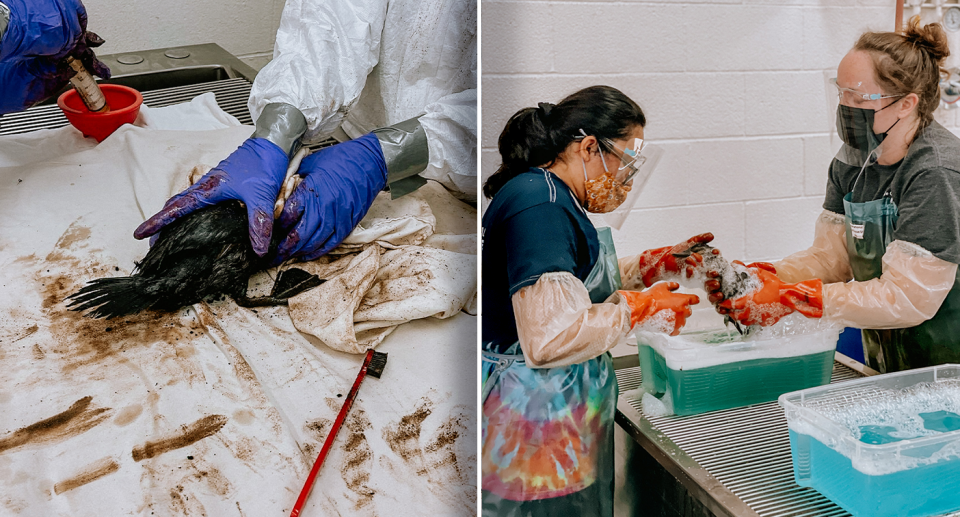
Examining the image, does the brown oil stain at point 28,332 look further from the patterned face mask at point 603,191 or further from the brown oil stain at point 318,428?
the patterned face mask at point 603,191

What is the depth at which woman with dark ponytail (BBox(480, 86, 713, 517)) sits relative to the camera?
1083 mm

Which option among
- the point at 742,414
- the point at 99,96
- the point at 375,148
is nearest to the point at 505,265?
the point at 375,148

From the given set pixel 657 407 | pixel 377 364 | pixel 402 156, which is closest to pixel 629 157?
pixel 402 156

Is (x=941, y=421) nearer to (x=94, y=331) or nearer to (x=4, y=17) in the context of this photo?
(x=94, y=331)

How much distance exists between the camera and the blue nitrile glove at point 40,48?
92 centimetres

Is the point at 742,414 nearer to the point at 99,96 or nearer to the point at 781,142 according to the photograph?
the point at 781,142

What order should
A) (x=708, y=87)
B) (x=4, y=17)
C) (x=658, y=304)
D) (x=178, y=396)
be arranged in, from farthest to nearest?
1. (x=708, y=87)
2. (x=658, y=304)
3. (x=4, y=17)
4. (x=178, y=396)

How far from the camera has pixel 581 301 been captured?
106 centimetres

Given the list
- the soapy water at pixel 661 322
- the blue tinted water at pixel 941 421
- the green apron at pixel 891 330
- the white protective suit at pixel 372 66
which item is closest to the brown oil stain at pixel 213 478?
the white protective suit at pixel 372 66

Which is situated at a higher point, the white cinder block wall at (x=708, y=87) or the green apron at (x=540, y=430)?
the white cinder block wall at (x=708, y=87)

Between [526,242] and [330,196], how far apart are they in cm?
33

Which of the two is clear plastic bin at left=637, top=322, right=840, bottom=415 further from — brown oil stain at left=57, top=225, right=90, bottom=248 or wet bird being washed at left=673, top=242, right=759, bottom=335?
brown oil stain at left=57, top=225, right=90, bottom=248

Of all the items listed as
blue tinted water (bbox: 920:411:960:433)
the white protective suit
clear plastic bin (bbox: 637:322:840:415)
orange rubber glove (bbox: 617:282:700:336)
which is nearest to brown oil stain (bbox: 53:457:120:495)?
the white protective suit

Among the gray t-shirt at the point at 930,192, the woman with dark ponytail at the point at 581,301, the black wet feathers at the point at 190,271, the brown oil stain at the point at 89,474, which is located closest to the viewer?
the brown oil stain at the point at 89,474
